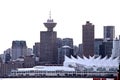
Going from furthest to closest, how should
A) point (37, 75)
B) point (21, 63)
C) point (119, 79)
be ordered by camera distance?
point (21, 63)
point (37, 75)
point (119, 79)

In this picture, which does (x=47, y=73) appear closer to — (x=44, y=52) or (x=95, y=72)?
(x=95, y=72)

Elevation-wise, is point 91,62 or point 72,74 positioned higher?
point 91,62

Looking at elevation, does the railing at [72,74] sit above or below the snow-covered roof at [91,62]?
below

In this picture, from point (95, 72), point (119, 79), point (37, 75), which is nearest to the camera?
point (119, 79)

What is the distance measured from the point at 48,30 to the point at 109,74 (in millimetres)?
56376

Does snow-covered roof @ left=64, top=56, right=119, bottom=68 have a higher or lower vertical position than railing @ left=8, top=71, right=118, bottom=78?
higher

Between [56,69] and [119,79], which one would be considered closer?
[119,79]

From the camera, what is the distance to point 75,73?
143 meters

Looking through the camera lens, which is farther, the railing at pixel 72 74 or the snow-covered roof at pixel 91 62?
the snow-covered roof at pixel 91 62

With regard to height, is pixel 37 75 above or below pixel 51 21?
below

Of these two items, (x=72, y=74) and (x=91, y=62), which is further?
(x=91, y=62)

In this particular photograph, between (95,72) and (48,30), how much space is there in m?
46.3

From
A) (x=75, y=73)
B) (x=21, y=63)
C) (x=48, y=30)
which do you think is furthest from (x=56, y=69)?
(x=48, y=30)

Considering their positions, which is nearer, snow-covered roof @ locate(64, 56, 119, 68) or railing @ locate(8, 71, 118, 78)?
railing @ locate(8, 71, 118, 78)
